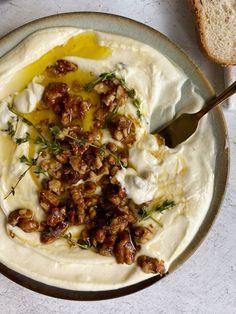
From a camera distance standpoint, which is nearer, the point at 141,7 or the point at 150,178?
the point at 150,178

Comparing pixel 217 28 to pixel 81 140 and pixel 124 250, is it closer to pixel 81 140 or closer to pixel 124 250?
pixel 81 140

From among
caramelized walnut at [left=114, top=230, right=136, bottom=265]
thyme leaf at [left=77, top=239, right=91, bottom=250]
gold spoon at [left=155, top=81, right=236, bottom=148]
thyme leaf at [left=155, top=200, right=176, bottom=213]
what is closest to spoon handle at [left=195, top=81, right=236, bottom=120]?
gold spoon at [left=155, top=81, right=236, bottom=148]

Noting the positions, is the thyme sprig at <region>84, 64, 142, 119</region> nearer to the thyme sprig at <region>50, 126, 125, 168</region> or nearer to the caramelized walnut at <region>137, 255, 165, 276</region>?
the thyme sprig at <region>50, 126, 125, 168</region>

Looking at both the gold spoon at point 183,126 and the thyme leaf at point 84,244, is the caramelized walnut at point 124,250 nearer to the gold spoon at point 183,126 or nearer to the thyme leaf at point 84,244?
the thyme leaf at point 84,244

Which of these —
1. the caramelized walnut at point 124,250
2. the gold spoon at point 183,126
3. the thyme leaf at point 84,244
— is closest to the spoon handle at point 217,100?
the gold spoon at point 183,126

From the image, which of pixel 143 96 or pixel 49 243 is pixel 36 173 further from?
pixel 143 96

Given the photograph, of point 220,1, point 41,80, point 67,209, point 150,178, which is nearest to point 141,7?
point 220,1

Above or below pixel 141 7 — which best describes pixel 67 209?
below
